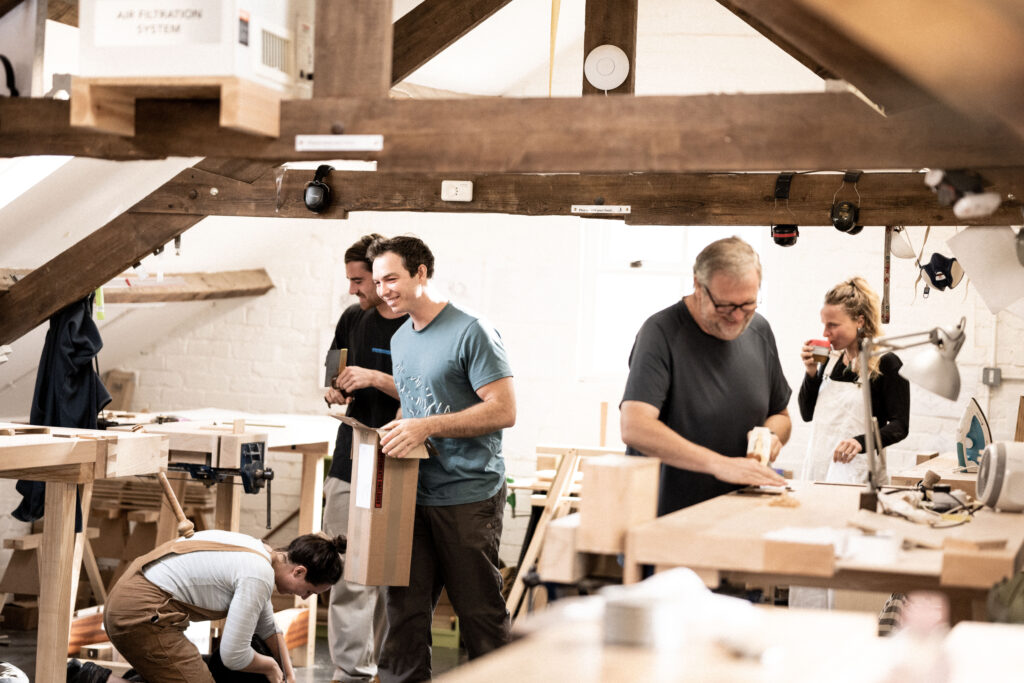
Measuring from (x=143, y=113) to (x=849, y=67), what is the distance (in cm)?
162

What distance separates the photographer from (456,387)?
389 centimetres

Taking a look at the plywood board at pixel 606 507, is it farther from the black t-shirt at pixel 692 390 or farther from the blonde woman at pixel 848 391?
the blonde woman at pixel 848 391

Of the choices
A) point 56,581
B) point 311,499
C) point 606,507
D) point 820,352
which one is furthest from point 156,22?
point 311,499

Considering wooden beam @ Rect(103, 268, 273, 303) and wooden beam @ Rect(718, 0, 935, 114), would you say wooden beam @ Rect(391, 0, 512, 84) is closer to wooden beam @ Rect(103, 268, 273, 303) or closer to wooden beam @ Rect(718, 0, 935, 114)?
wooden beam @ Rect(103, 268, 273, 303)

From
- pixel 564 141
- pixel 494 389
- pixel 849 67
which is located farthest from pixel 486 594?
pixel 849 67

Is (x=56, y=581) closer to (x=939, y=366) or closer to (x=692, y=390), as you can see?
(x=692, y=390)

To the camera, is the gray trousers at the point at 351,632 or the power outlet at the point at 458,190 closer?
the gray trousers at the point at 351,632

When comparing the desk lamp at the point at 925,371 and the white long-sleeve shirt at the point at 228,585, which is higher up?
the desk lamp at the point at 925,371

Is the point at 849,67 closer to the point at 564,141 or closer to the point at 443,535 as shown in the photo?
the point at 564,141

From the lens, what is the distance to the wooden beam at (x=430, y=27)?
5117mm

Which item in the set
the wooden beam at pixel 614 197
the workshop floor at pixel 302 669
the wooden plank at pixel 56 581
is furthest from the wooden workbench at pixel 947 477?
the wooden plank at pixel 56 581

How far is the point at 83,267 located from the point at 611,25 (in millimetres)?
2612

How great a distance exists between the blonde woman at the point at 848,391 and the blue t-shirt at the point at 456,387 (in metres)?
1.54

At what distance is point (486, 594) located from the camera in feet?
12.6
